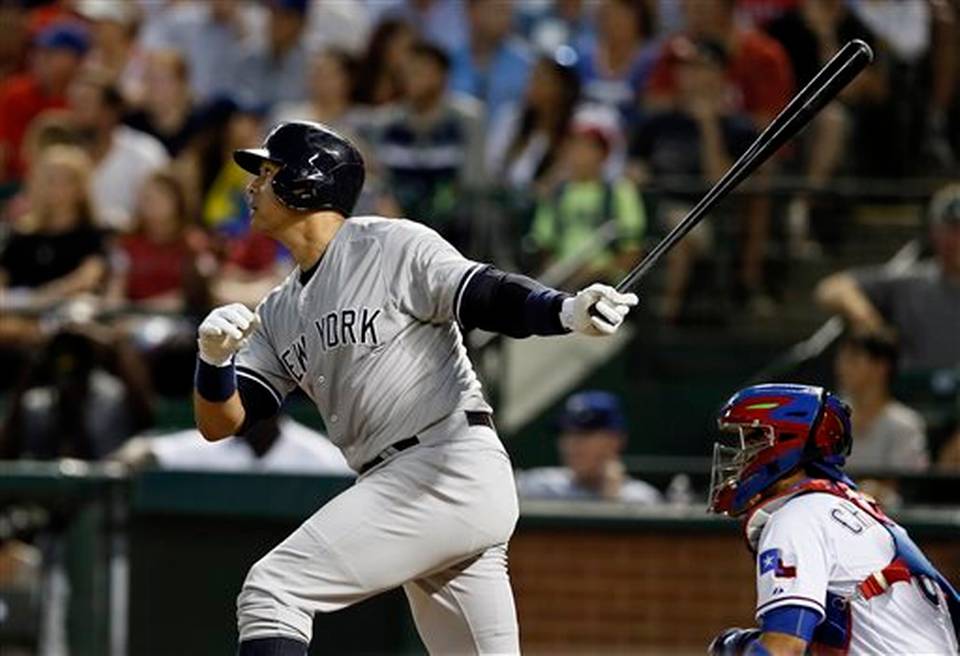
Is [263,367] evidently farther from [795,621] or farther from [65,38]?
[65,38]

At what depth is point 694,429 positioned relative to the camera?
10469 mm

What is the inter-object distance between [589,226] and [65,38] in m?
3.69

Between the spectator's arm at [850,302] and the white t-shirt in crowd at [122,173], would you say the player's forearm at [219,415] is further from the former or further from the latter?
the white t-shirt in crowd at [122,173]

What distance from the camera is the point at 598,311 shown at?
546cm

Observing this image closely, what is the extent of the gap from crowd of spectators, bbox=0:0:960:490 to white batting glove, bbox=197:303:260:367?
13.9ft

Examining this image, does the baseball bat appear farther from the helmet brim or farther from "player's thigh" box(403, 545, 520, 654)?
the helmet brim

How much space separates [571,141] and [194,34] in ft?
9.38

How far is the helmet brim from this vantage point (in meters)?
6.03

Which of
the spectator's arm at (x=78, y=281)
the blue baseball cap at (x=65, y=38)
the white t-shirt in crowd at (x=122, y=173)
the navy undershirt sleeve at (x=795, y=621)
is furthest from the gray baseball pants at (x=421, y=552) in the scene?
the blue baseball cap at (x=65, y=38)

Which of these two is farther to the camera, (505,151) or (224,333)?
(505,151)

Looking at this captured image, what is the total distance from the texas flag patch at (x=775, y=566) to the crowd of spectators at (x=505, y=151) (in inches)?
208

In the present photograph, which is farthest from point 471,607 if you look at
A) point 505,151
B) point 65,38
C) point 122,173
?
point 65,38

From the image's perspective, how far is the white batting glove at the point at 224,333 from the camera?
5875 millimetres

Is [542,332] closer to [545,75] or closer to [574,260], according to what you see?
[574,260]
